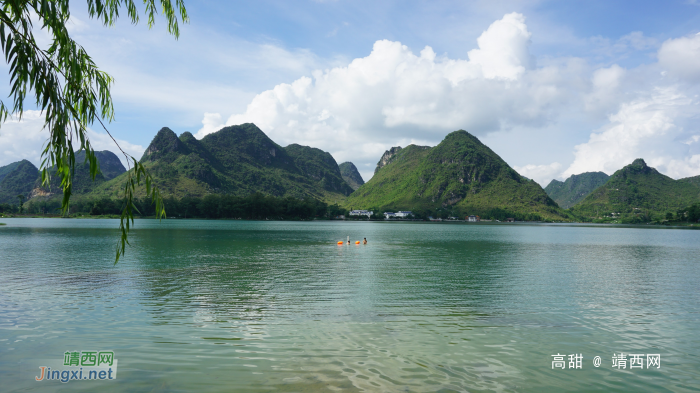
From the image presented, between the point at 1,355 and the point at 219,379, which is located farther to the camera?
the point at 1,355

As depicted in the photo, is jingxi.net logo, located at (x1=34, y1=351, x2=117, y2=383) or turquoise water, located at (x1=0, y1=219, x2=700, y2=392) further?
turquoise water, located at (x1=0, y1=219, x2=700, y2=392)

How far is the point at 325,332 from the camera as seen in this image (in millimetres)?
13680

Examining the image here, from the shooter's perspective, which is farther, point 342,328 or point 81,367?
point 342,328

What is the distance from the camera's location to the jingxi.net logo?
9.74 m

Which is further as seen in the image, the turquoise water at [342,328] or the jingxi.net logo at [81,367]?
the turquoise water at [342,328]

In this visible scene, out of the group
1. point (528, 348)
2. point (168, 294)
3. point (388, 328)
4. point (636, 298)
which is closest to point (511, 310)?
point (528, 348)

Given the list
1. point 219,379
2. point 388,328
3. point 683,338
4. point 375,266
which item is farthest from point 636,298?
point 219,379

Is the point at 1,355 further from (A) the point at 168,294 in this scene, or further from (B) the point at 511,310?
(B) the point at 511,310

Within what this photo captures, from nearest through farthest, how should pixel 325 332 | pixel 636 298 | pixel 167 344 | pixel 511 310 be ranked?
1. pixel 167 344
2. pixel 325 332
3. pixel 511 310
4. pixel 636 298

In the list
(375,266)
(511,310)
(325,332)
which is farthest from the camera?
(375,266)

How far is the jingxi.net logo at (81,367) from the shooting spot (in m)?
9.74

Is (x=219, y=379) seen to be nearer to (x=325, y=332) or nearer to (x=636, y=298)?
(x=325, y=332)

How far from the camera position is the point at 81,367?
412 inches

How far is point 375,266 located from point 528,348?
22931mm
